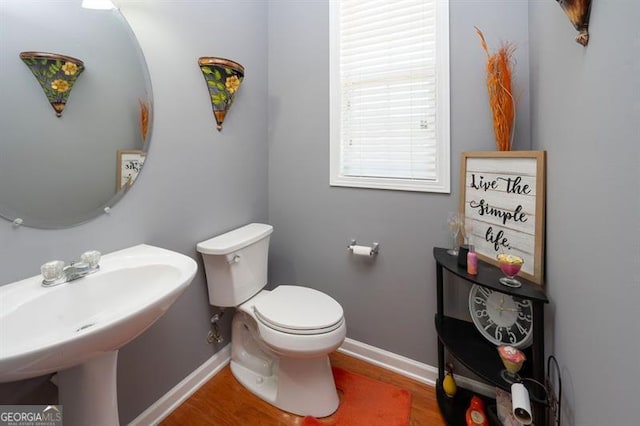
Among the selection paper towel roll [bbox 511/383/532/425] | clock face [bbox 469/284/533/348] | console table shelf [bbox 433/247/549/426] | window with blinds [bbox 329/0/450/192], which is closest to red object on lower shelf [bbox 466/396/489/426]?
console table shelf [bbox 433/247/549/426]

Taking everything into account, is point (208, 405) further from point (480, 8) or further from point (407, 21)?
point (480, 8)

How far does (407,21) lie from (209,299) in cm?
186

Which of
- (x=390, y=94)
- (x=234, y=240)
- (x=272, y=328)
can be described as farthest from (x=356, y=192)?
(x=272, y=328)

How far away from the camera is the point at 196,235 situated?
57.6 inches

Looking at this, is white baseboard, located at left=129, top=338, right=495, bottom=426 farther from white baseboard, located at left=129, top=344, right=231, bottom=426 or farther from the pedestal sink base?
the pedestal sink base

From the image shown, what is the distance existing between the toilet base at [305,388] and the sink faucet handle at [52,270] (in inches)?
39.1

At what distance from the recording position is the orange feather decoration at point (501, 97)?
47.5 inches

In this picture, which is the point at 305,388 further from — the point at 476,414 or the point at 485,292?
the point at 485,292

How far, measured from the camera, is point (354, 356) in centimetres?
178

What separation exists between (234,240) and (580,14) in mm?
1514

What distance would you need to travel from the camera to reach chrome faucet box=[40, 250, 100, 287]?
2.81ft

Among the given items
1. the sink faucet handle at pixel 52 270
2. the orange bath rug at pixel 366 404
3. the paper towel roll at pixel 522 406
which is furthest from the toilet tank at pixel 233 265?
the paper towel roll at pixel 522 406

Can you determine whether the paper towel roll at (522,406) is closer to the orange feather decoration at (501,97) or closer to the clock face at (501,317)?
the clock face at (501,317)

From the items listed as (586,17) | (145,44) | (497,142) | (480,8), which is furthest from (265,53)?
(586,17)
